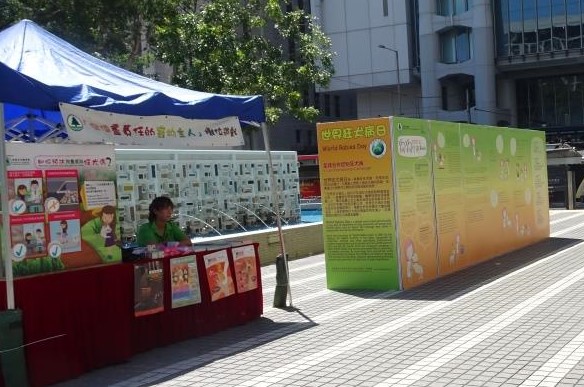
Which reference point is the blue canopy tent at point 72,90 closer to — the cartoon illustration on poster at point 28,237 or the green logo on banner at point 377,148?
the cartoon illustration on poster at point 28,237

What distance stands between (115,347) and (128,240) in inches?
290

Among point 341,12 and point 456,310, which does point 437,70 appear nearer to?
point 341,12

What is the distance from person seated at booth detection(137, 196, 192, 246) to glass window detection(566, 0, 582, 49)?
54780 mm

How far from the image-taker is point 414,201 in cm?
1138

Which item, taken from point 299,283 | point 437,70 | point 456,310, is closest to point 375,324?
point 456,310

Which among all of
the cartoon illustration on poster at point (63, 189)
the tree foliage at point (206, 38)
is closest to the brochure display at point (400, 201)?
the cartoon illustration on poster at point (63, 189)

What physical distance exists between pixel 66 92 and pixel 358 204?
5.38 meters

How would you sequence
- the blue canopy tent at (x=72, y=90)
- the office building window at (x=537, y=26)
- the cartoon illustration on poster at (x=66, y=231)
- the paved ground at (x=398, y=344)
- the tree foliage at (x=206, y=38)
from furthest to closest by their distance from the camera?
the office building window at (x=537, y=26), the tree foliage at (x=206, y=38), the cartoon illustration on poster at (x=66, y=231), the blue canopy tent at (x=72, y=90), the paved ground at (x=398, y=344)

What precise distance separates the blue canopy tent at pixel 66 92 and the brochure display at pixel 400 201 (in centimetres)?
232

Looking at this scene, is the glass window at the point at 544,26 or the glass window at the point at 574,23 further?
the glass window at the point at 544,26

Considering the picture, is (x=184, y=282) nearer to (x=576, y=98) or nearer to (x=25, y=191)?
(x=25, y=191)

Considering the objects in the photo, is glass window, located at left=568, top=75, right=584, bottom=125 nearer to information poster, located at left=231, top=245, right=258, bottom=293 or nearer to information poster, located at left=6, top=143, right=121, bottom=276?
information poster, located at left=231, top=245, right=258, bottom=293

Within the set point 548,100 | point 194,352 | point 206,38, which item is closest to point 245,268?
point 194,352

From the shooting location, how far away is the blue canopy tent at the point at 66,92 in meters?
6.55
